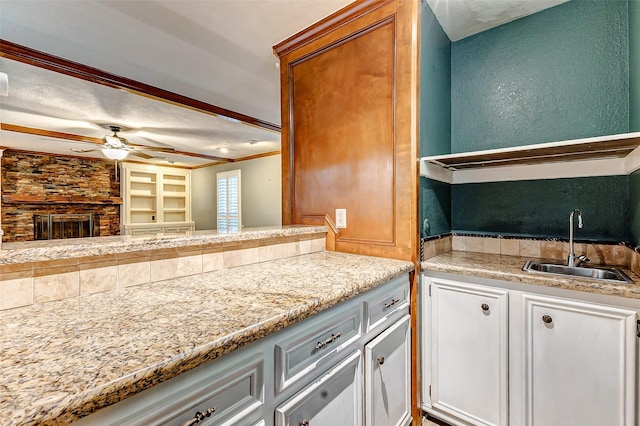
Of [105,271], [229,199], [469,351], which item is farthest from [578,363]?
[229,199]

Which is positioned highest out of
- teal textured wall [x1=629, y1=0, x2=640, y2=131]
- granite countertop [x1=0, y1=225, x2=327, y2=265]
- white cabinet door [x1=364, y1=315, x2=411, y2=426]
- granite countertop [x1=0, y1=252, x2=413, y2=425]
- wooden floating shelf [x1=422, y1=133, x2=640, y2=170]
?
teal textured wall [x1=629, y1=0, x2=640, y2=131]

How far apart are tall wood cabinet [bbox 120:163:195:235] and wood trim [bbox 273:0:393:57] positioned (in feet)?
18.6

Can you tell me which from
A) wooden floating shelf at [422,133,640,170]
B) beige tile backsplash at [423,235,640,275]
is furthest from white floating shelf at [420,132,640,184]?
beige tile backsplash at [423,235,640,275]

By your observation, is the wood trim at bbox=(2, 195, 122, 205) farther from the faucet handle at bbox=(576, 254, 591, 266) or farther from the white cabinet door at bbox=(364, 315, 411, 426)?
the faucet handle at bbox=(576, 254, 591, 266)

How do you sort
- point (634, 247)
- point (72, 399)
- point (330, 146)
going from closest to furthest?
point (72, 399), point (634, 247), point (330, 146)

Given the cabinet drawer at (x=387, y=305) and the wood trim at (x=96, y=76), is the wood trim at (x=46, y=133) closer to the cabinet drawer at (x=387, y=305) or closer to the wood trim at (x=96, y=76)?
the wood trim at (x=96, y=76)

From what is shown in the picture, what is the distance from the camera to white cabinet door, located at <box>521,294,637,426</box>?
1.19 m

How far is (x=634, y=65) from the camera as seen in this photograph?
1.54 metres

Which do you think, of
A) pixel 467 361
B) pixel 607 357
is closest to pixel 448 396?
pixel 467 361

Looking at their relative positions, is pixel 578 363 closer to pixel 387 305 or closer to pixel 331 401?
pixel 387 305

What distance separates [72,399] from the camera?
47cm

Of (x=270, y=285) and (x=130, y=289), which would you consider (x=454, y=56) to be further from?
(x=130, y=289)

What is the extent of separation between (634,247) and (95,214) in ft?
27.1

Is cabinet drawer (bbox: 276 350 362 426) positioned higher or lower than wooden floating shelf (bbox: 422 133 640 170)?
lower
